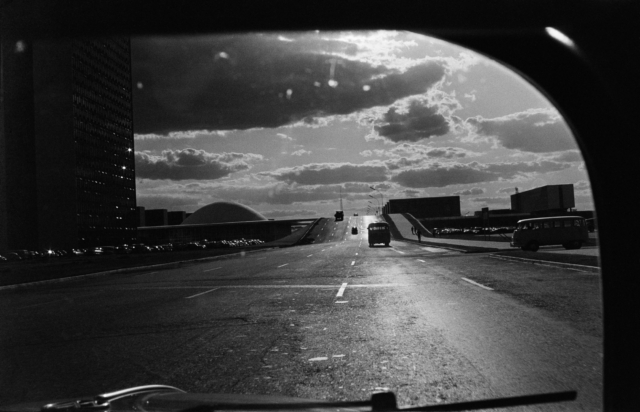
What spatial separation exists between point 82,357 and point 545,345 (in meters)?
6.04

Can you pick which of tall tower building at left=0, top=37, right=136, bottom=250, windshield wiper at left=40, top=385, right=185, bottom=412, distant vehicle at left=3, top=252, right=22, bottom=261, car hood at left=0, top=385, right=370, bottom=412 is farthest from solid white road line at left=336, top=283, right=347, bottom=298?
tall tower building at left=0, top=37, right=136, bottom=250

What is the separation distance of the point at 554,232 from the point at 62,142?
10941cm

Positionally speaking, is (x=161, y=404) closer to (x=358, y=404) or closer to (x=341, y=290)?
(x=358, y=404)

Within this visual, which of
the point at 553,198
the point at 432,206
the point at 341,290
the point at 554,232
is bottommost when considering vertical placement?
the point at 341,290

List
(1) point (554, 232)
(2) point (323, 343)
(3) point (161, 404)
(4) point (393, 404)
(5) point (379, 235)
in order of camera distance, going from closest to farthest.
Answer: (4) point (393, 404)
(3) point (161, 404)
(2) point (323, 343)
(1) point (554, 232)
(5) point (379, 235)

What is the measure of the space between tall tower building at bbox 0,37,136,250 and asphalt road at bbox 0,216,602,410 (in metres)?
93.9

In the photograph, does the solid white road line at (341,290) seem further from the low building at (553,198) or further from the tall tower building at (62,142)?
the tall tower building at (62,142)

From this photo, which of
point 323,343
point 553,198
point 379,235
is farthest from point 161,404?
point 379,235

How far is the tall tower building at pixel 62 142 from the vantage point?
104812 millimetres

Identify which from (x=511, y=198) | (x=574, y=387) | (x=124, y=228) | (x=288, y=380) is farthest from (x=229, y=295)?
(x=124, y=228)

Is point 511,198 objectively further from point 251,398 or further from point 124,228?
point 124,228

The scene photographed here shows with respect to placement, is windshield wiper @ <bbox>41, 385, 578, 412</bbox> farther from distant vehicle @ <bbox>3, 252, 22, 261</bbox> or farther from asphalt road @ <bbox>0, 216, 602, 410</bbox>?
distant vehicle @ <bbox>3, 252, 22, 261</bbox>

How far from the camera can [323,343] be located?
7.49 metres

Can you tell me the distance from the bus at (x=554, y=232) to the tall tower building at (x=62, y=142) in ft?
275
